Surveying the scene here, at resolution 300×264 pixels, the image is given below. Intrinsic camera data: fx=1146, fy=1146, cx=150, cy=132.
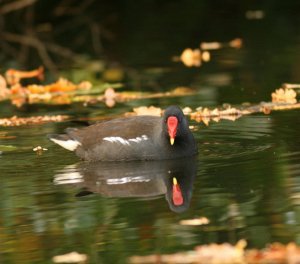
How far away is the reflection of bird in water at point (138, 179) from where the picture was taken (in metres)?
8.76

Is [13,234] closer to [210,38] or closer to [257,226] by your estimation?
[257,226]

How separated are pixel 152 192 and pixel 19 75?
7.95 meters

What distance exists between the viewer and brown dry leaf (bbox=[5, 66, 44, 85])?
16.0 m

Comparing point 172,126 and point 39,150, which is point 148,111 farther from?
point 172,126

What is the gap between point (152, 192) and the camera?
8.82m

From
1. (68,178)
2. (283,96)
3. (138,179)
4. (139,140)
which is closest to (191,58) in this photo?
(283,96)

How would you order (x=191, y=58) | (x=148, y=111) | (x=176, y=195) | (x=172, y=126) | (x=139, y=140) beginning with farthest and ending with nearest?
(x=191, y=58), (x=148, y=111), (x=139, y=140), (x=172, y=126), (x=176, y=195)

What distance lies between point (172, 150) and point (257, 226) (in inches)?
109

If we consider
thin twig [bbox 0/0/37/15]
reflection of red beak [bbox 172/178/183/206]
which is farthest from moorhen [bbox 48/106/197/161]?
thin twig [bbox 0/0/37/15]

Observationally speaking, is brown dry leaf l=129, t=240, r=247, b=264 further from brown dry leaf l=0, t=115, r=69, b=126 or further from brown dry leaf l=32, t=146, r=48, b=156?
brown dry leaf l=0, t=115, r=69, b=126

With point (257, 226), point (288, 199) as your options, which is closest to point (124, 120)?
point (288, 199)

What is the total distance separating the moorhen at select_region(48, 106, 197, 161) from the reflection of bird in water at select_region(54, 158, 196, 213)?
0.07 m

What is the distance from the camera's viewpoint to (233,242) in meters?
7.01

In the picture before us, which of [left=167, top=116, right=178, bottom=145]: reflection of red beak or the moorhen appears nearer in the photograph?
[left=167, top=116, right=178, bottom=145]: reflection of red beak
